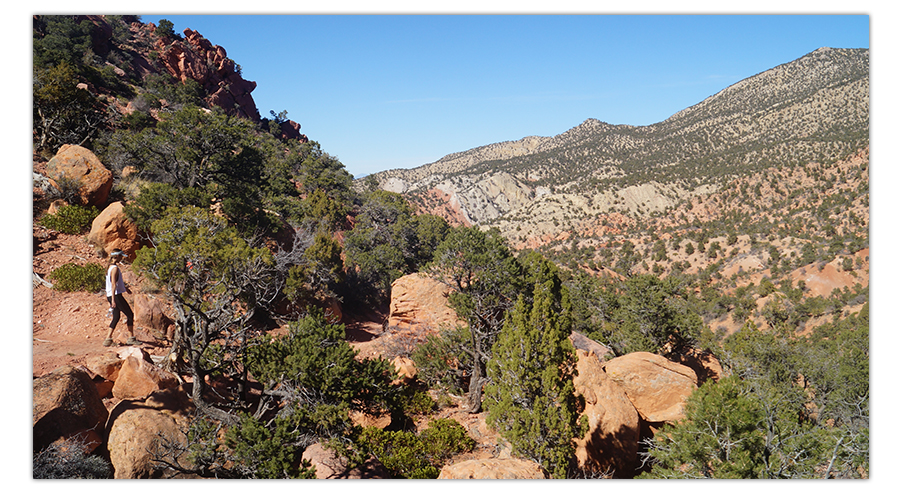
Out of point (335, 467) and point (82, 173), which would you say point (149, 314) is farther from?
point (82, 173)

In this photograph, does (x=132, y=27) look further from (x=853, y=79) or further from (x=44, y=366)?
(x=853, y=79)

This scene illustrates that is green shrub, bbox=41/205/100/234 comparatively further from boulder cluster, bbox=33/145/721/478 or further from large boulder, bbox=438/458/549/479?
large boulder, bbox=438/458/549/479

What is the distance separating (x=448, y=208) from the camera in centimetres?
8475

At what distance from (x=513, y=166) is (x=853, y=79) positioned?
59036mm

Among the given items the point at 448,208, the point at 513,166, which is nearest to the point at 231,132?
the point at 448,208

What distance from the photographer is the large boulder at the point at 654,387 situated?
36.3 ft

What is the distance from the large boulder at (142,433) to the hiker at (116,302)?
2657 mm

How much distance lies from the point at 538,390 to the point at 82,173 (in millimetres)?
16775

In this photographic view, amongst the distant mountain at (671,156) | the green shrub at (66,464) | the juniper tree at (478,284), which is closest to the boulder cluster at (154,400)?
the green shrub at (66,464)

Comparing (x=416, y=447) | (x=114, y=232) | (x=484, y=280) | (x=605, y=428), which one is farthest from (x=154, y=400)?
(x=484, y=280)

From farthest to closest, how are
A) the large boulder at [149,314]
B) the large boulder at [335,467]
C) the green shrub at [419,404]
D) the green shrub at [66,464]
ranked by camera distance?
the green shrub at [419,404] → the large boulder at [149,314] → the large boulder at [335,467] → the green shrub at [66,464]

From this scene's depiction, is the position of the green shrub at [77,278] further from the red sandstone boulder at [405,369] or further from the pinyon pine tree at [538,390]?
the pinyon pine tree at [538,390]


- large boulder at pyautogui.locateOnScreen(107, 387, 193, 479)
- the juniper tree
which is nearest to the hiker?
large boulder at pyautogui.locateOnScreen(107, 387, 193, 479)
